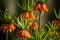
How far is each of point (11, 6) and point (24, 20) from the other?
2.29ft

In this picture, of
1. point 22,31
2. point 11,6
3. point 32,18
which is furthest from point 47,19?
point 22,31

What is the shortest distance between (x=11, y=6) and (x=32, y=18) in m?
0.65

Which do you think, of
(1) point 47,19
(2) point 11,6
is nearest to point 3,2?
(2) point 11,6

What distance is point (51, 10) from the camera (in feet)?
6.57

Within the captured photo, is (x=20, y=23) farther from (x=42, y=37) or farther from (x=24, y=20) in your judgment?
(x=42, y=37)

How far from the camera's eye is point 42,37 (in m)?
1.06

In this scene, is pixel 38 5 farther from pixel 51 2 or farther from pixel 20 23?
pixel 51 2

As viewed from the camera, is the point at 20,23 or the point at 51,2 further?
the point at 51,2

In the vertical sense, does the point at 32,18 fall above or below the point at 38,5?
below

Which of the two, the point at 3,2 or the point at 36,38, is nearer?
the point at 36,38

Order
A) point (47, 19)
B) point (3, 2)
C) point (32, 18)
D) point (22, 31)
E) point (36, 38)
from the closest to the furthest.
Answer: point (36, 38), point (22, 31), point (32, 18), point (3, 2), point (47, 19)

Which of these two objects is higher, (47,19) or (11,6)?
(11,6)

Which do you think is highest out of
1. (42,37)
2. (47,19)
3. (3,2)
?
(3,2)

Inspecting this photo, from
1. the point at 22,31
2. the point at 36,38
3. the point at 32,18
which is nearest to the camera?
the point at 36,38
